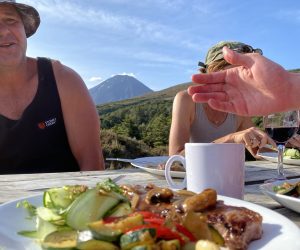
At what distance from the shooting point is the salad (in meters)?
0.88

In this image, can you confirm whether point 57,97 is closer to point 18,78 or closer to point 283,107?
point 18,78

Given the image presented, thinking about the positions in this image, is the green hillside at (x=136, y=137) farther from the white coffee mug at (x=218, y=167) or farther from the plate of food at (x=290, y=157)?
the white coffee mug at (x=218, y=167)

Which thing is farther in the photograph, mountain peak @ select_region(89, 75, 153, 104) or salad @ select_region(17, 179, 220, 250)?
mountain peak @ select_region(89, 75, 153, 104)

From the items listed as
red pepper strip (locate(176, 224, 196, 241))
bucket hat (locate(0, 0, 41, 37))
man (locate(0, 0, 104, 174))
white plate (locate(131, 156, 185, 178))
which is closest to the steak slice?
red pepper strip (locate(176, 224, 196, 241))

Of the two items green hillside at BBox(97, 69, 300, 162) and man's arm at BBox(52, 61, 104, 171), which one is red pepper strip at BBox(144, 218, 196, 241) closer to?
man's arm at BBox(52, 61, 104, 171)

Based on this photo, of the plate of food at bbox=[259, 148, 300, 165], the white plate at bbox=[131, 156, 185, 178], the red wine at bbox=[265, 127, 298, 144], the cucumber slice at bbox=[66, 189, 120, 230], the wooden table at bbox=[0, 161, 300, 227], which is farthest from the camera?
the plate of food at bbox=[259, 148, 300, 165]

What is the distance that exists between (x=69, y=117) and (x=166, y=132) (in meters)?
16.0

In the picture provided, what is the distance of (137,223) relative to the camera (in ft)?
3.07

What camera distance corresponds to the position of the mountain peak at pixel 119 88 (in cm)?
Result: 16225

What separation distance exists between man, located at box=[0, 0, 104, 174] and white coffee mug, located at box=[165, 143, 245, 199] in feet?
7.03

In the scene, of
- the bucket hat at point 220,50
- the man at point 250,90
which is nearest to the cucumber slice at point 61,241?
the man at point 250,90

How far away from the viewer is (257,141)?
3182mm

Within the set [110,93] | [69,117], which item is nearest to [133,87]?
[110,93]

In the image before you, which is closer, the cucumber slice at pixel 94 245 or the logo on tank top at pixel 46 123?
the cucumber slice at pixel 94 245
